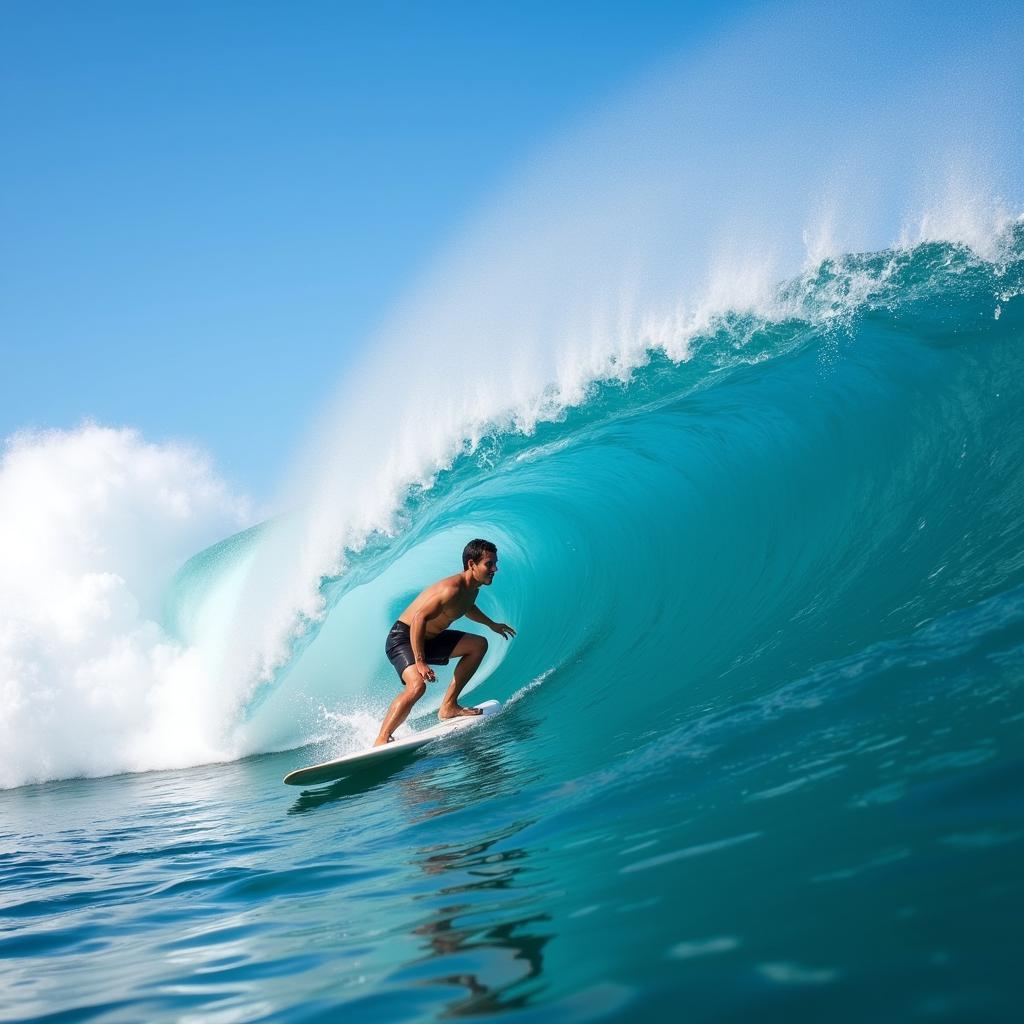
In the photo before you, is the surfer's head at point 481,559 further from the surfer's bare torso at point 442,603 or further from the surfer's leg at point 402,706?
the surfer's leg at point 402,706

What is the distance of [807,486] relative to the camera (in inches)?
307

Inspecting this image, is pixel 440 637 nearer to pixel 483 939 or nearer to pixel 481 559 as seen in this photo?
pixel 481 559

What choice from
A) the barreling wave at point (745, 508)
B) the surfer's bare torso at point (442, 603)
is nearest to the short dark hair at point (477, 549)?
the surfer's bare torso at point (442, 603)

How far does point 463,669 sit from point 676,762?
343 centimetres

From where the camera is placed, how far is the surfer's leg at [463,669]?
6629 mm

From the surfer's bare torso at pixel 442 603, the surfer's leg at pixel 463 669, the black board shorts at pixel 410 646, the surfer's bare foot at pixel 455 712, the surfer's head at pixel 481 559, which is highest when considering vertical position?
the surfer's head at pixel 481 559

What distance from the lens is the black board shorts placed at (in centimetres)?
661

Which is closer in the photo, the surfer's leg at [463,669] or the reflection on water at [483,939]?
the reflection on water at [483,939]

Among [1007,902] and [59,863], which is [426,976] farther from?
[59,863]

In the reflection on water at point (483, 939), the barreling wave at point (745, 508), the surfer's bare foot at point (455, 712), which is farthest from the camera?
the surfer's bare foot at point (455, 712)

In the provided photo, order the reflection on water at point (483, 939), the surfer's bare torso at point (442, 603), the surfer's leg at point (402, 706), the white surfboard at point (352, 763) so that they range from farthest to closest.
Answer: the surfer's bare torso at point (442, 603)
the surfer's leg at point (402, 706)
the white surfboard at point (352, 763)
the reflection on water at point (483, 939)

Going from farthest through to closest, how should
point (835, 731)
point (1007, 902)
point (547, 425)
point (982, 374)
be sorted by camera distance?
1. point (547, 425)
2. point (982, 374)
3. point (835, 731)
4. point (1007, 902)

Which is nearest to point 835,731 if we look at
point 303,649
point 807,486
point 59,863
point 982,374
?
point 59,863

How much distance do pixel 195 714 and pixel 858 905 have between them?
10.2 metres
